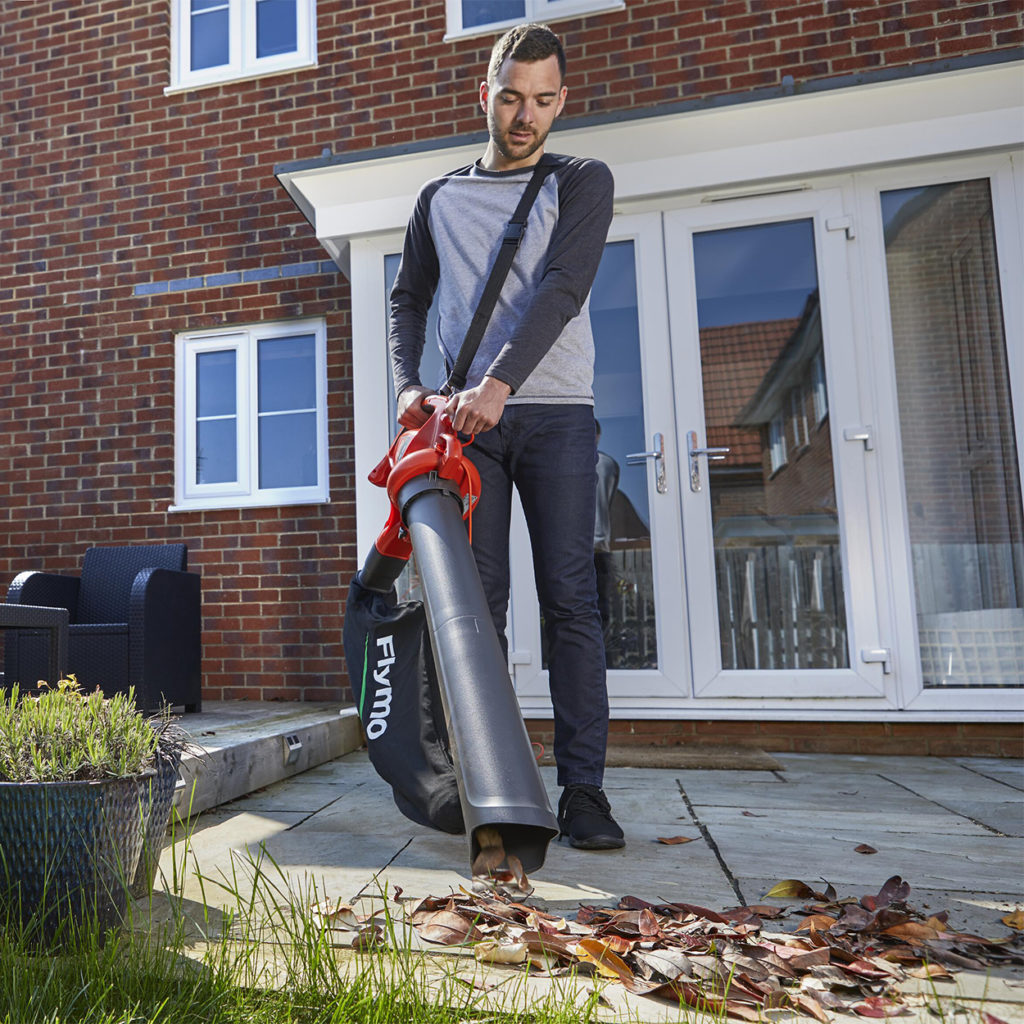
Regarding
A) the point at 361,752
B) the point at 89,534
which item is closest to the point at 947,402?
the point at 361,752

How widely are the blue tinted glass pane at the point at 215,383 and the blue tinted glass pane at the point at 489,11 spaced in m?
2.28

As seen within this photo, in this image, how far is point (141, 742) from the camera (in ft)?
4.91

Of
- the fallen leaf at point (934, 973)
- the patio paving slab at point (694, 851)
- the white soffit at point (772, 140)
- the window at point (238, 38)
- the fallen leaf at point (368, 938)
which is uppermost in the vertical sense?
the window at point (238, 38)

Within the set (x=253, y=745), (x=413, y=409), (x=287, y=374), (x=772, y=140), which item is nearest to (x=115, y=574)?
(x=287, y=374)

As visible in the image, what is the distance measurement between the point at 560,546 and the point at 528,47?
47.8 inches

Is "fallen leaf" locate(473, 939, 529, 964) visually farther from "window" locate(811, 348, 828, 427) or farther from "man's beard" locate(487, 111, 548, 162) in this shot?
"window" locate(811, 348, 828, 427)

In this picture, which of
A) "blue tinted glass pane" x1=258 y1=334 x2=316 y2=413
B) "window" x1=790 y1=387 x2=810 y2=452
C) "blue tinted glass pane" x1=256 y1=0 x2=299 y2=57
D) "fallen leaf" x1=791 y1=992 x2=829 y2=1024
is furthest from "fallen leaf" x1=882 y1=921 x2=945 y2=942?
"blue tinted glass pane" x1=256 y1=0 x2=299 y2=57

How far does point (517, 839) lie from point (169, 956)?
21.3 inches

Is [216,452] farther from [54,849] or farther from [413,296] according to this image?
[54,849]

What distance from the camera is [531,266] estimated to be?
6.88 ft

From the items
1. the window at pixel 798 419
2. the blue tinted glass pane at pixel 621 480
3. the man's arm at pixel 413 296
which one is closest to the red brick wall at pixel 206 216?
the blue tinted glass pane at pixel 621 480

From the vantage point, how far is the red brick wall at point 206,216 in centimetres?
422

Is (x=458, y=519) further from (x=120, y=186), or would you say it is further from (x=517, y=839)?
(x=120, y=186)

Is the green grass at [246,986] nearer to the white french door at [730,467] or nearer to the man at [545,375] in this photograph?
the man at [545,375]
